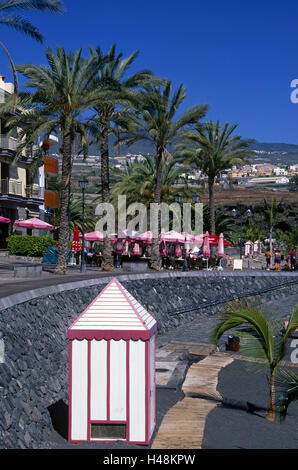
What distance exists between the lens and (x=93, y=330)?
9648 mm

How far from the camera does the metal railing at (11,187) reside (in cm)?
4406

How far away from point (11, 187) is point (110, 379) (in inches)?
1454

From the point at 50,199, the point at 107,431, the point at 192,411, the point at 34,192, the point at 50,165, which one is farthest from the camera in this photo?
the point at 50,165

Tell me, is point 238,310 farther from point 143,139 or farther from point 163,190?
point 163,190

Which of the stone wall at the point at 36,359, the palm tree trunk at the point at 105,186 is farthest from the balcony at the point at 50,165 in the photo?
the stone wall at the point at 36,359

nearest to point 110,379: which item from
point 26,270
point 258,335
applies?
point 258,335

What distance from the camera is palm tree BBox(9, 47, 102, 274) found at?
26.4 m

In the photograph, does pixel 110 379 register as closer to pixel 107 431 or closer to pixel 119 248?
pixel 107 431

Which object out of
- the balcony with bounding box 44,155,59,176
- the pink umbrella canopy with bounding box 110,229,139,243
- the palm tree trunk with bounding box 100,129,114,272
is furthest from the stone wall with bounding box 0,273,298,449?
the balcony with bounding box 44,155,59,176

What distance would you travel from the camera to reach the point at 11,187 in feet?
147

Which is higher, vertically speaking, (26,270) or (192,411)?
(26,270)

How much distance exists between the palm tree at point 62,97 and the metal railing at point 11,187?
16.7 metres

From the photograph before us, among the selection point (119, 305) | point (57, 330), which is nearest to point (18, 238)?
point (57, 330)
